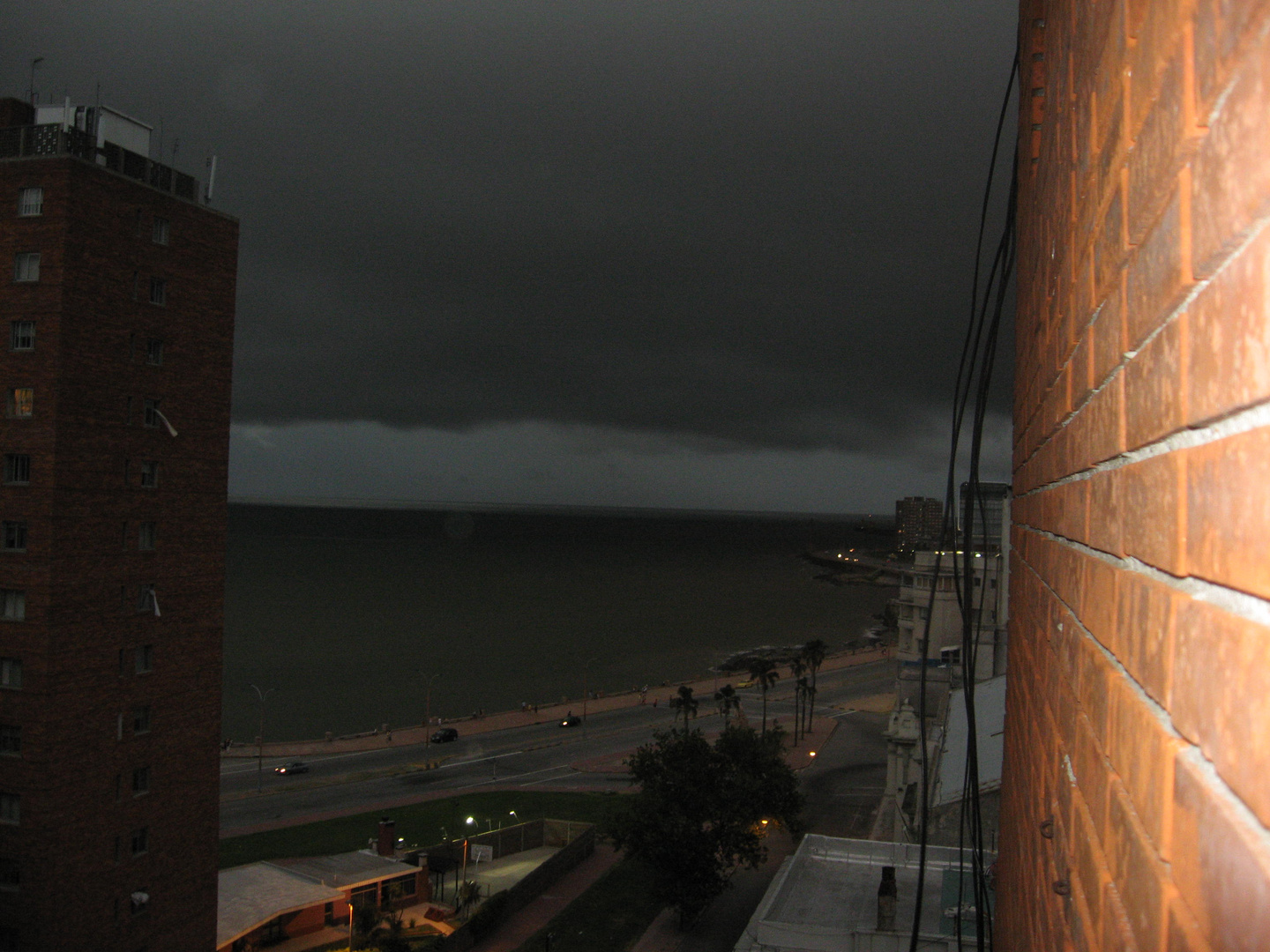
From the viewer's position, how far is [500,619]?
14050cm

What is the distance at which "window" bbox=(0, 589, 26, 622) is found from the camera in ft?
81.1

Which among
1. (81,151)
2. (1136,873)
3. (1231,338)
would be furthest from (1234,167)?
(81,151)

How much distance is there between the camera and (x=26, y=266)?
2559 cm

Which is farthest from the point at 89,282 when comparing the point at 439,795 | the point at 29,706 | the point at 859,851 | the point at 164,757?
the point at 439,795

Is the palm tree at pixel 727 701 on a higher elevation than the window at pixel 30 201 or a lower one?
lower

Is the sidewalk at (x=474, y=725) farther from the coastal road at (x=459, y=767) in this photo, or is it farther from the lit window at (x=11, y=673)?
the lit window at (x=11, y=673)

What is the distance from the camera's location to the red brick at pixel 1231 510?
831 mm

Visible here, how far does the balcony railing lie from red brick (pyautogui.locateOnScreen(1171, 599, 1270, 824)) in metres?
30.7

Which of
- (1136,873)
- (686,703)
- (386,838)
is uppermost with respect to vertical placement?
(1136,873)

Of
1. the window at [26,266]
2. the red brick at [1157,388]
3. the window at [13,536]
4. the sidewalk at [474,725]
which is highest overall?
the window at [26,266]

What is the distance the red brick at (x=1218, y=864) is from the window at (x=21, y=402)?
96.1ft

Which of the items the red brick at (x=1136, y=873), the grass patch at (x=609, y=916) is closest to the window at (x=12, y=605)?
the grass patch at (x=609, y=916)

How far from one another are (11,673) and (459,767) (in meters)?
40.3

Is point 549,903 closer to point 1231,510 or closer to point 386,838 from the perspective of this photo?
point 386,838
